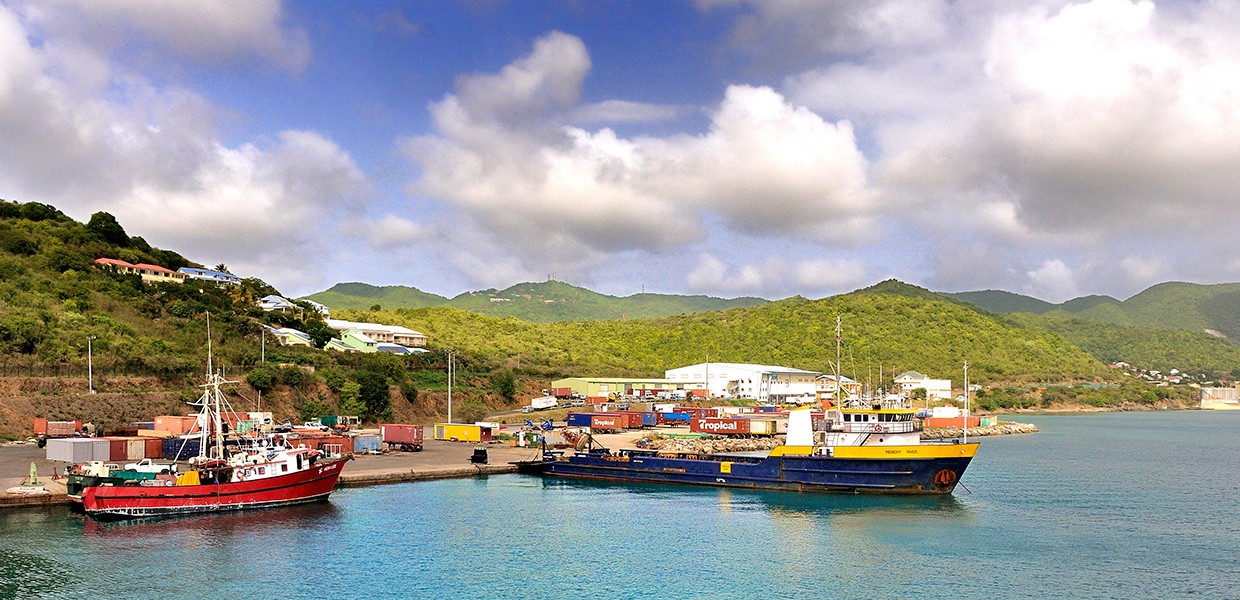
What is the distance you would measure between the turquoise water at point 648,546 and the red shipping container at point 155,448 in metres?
15.9

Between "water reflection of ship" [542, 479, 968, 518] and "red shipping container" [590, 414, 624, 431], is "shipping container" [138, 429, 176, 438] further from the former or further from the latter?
"red shipping container" [590, 414, 624, 431]

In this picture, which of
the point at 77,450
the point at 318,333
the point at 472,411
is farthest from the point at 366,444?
the point at 318,333

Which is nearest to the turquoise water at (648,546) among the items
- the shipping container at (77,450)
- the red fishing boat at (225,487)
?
the red fishing boat at (225,487)

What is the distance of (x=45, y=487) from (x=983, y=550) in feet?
155

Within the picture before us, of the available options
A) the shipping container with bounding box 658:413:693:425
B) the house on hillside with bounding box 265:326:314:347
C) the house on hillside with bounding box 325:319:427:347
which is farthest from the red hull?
the house on hillside with bounding box 325:319:427:347

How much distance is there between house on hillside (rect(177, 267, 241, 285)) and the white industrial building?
254 feet

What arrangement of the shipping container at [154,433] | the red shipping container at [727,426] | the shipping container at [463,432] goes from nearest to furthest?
1. the shipping container at [154,433]
2. the shipping container at [463,432]
3. the red shipping container at [727,426]

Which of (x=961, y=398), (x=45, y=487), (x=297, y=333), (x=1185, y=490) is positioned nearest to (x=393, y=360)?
(x=297, y=333)

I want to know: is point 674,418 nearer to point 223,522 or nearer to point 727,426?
point 727,426

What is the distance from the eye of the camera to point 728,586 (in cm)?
3391

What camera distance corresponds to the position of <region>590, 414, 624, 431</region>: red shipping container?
99.1 meters

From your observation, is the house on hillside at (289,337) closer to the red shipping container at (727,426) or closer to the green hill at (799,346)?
the green hill at (799,346)

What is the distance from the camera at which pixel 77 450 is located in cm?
5447

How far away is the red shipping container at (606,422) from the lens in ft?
325
